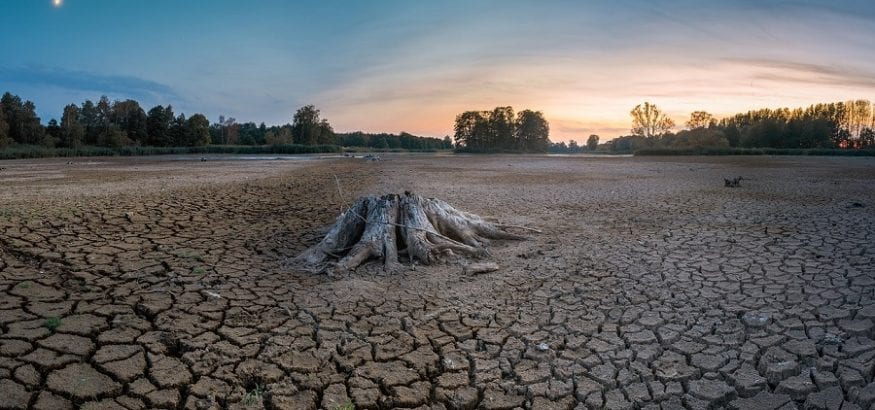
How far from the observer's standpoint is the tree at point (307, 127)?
93.0 meters

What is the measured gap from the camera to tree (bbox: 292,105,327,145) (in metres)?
93.0

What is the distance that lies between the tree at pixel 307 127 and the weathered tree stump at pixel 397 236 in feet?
295

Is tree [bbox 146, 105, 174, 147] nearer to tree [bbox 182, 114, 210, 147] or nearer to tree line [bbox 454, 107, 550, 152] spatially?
tree [bbox 182, 114, 210, 147]

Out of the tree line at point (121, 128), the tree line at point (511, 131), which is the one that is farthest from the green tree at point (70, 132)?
the tree line at point (511, 131)

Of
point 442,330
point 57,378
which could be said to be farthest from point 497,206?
point 57,378

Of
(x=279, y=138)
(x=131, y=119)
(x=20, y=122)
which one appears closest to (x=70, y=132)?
(x=20, y=122)

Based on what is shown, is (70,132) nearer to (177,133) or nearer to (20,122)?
(20,122)

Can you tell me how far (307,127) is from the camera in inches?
3691

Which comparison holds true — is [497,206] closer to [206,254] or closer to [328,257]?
[328,257]

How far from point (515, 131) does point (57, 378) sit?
110 metres

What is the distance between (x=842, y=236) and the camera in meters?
7.46

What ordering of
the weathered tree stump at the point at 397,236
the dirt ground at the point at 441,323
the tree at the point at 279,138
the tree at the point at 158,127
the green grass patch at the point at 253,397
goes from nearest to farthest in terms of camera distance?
1. the green grass patch at the point at 253,397
2. the dirt ground at the point at 441,323
3. the weathered tree stump at the point at 397,236
4. the tree at the point at 158,127
5. the tree at the point at 279,138

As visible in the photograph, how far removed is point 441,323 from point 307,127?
312 ft

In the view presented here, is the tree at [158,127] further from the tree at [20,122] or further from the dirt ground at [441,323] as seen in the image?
the dirt ground at [441,323]
